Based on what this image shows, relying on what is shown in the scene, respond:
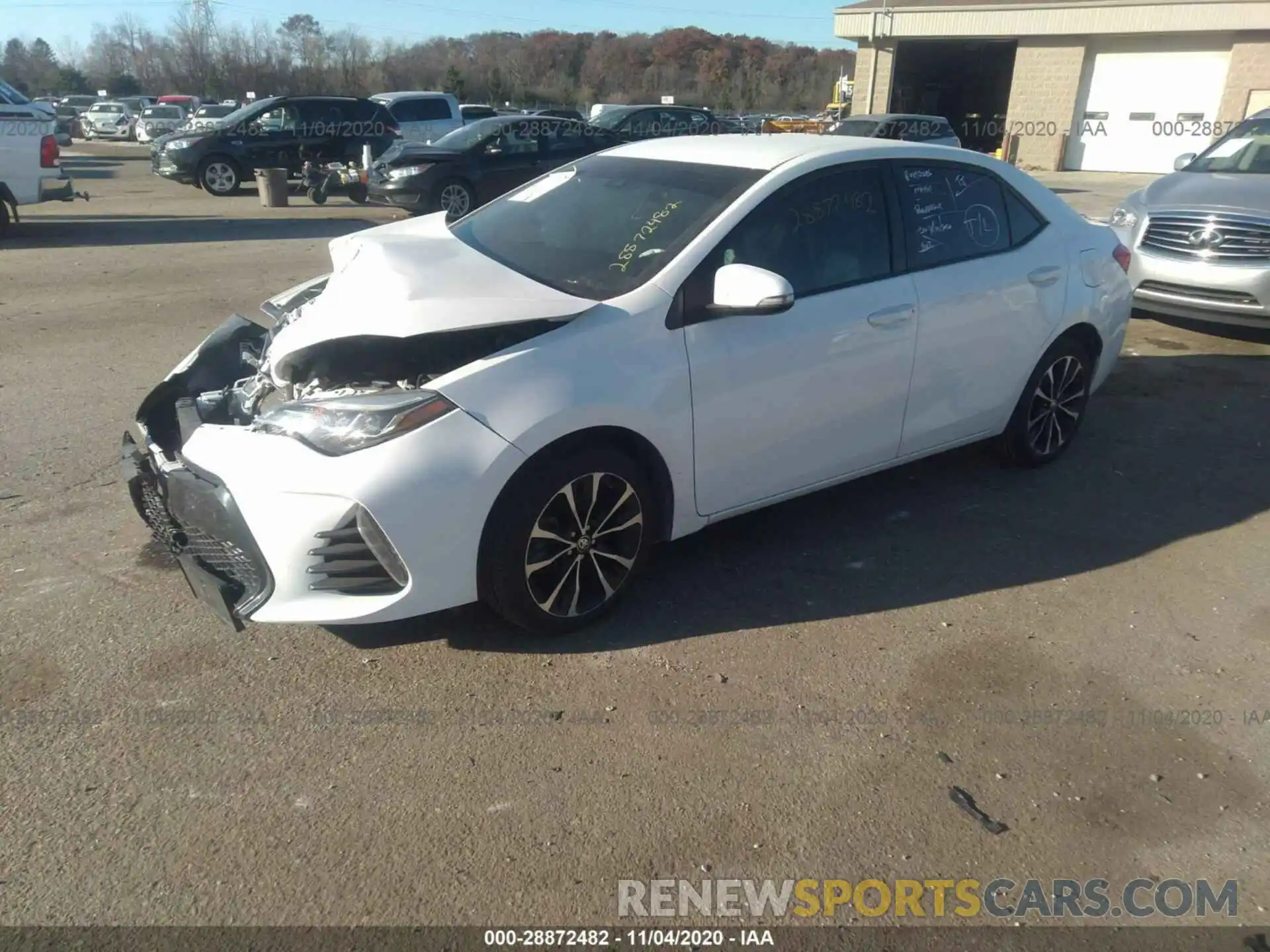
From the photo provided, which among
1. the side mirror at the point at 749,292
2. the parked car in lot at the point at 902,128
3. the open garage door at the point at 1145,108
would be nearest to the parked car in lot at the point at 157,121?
the parked car in lot at the point at 902,128

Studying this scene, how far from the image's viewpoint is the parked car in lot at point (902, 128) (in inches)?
760

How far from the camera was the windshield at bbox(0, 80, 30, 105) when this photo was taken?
40.4 ft

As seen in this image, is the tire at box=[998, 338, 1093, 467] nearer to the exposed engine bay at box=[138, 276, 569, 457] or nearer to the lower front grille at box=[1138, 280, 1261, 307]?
the exposed engine bay at box=[138, 276, 569, 457]

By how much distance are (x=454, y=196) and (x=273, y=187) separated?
3.83 m

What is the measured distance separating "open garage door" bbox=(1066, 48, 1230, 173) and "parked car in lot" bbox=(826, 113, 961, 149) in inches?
481

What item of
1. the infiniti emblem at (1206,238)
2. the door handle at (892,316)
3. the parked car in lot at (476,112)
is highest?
the door handle at (892,316)

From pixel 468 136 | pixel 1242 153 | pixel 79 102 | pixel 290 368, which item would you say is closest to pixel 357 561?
pixel 290 368

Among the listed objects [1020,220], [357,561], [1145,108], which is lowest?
[1145,108]

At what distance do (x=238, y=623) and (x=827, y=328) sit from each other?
2.45 m

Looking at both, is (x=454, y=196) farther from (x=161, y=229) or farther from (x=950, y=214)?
(x=950, y=214)

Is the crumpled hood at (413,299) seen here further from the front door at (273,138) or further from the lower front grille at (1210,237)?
the front door at (273,138)

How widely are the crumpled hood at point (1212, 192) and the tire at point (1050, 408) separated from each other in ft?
12.2

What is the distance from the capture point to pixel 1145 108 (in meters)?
29.2

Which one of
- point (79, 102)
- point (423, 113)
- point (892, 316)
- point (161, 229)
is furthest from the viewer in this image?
point (79, 102)
